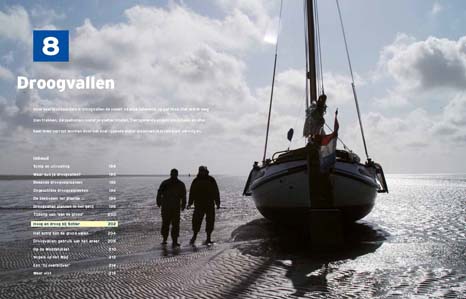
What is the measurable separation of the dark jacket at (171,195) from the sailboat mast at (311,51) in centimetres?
857

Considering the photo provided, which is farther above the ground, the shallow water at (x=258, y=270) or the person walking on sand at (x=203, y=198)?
the person walking on sand at (x=203, y=198)

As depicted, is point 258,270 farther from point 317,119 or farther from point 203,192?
point 317,119

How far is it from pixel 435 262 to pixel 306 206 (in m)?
4.99

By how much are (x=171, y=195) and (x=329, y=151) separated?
4.58m

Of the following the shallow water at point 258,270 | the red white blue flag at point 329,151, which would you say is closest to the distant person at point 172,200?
the shallow water at point 258,270

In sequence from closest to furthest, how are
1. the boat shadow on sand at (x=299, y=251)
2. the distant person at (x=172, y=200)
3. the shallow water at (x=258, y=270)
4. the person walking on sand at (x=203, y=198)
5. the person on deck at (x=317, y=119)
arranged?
the shallow water at (x=258, y=270)
the boat shadow on sand at (x=299, y=251)
the distant person at (x=172, y=200)
the person walking on sand at (x=203, y=198)
the person on deck at (x=317, y=119)

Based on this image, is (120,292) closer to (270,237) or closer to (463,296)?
(463,296)

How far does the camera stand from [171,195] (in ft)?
35.2

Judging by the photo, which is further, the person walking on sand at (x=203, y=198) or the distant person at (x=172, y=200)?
the person walking on sand at (x=203, y=198)

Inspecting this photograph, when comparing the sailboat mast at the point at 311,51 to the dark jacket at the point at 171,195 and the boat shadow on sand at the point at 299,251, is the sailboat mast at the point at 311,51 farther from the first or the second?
the dark jacket at the point at 171,195

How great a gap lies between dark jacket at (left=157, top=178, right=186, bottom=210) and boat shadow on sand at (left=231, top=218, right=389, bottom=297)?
201 cm

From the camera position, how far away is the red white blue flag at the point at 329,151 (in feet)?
34.0

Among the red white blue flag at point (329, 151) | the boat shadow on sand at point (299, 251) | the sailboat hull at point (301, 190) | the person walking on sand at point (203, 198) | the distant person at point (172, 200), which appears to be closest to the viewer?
the boat shadow on sand at point (299, 251)

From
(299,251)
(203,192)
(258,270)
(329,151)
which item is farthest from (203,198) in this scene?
(258,270)
